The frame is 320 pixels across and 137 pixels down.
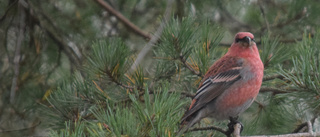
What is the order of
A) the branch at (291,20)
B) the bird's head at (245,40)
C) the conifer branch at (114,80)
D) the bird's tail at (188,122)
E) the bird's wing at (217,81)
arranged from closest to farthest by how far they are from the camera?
the bird's tail at (188,122) < the conifer branch at (114,80) < the bird's wing at (217,81) < the bird's head at (245,40) < the branch at (291,20)

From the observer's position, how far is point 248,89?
2967mm

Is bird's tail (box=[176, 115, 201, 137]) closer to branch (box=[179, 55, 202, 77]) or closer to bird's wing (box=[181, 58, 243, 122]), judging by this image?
bird's wing (box=[181, 58, 243, 122])

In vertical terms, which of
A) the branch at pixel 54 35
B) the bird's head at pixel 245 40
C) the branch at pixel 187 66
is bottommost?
the branch at pixel 187 66

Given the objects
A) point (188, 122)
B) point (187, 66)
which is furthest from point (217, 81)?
point (188, 122)

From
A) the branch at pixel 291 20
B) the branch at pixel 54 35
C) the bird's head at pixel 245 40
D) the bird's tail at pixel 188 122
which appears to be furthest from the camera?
the branch at pixel 291 20

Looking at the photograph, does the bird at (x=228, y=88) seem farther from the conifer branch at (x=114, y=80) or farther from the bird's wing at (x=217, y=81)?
the conifer branch at (x=114, y=80)

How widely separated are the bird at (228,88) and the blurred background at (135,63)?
0.31ft

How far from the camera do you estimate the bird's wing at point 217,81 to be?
9.23ft

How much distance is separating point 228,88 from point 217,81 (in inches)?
5.0

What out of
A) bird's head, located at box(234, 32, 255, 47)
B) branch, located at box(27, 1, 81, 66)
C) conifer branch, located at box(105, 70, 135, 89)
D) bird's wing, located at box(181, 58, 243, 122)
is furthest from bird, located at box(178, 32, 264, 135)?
branch, located at box(27, 1, 81, 66)

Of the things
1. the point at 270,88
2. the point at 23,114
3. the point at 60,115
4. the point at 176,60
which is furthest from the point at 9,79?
the point at 270,88

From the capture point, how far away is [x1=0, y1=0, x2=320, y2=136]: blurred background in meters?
2.46

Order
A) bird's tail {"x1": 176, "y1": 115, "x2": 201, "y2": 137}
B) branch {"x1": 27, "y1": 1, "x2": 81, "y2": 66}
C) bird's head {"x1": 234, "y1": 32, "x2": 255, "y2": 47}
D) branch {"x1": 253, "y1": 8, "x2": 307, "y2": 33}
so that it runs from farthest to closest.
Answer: branch {"x1": 253, "y1": 8, "x2": 307, "y2": 33} → branch {"x1": 27, "y1": 1, "x2": 81, "y2": 66} → bird's head {"x1": 234, "y1": 32, "x2": 255, "y2": 47} → bird's tail {"x1": 176, "y1": 115, "x2": 201, "y2": 137}

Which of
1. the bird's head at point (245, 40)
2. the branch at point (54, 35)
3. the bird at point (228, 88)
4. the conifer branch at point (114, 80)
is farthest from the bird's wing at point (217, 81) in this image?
the branch at point (54, 35)
